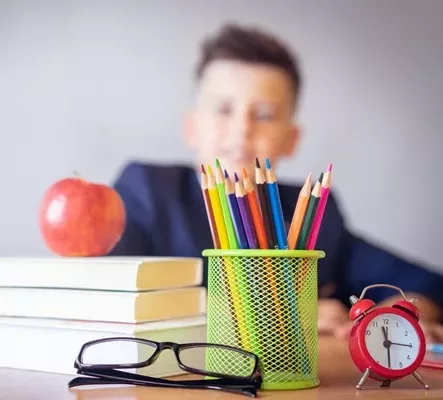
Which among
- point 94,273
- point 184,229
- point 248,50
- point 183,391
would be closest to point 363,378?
point 183,391

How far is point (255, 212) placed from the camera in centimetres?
56

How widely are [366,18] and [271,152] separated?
8.9 inches

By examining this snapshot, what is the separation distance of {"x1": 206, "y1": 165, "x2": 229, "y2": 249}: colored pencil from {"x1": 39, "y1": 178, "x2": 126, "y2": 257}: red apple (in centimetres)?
16

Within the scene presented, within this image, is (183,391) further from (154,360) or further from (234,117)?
(234,117)

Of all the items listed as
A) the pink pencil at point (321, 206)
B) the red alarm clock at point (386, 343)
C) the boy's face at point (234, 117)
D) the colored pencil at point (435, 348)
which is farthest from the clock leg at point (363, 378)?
the boy's face at point (234, 117)

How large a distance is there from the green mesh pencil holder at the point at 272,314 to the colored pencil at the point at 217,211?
13mm

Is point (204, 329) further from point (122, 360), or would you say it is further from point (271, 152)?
point (271, 152)

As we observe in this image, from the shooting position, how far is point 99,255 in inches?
28.1

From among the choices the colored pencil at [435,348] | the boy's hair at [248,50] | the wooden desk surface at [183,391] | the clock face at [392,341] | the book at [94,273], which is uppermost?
the boy's hair at [248,50]

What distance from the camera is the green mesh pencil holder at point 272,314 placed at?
546 millimetres

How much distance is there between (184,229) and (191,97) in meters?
0.16

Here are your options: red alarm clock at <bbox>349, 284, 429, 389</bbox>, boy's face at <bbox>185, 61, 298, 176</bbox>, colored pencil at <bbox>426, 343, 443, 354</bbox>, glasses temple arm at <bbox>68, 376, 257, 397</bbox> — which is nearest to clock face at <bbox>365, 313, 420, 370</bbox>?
red alarm clock at <bbox>349, 284, 429, 389</bbox>

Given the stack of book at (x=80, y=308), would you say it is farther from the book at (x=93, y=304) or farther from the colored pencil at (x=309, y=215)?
the colored pencil at (x=309, y=215)

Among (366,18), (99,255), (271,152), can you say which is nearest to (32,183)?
(99,255)
